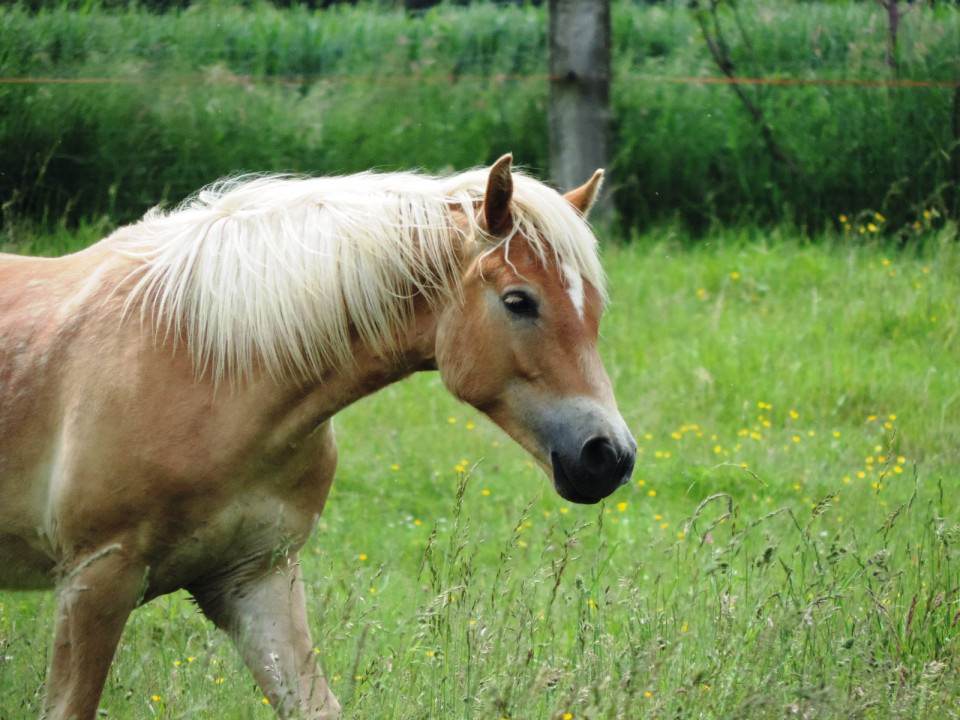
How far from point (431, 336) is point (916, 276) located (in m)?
5.55

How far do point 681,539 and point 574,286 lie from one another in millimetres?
1405

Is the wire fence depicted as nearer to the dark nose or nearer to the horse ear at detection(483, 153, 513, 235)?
the horse ear at detection(483, 153, 513, 235)

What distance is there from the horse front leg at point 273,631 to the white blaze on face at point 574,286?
1035mm

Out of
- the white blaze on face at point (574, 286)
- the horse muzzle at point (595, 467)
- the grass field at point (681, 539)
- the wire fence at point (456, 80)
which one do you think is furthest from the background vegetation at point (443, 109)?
the horse muzzle at point (595, 467)

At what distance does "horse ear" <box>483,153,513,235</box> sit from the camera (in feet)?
10.5

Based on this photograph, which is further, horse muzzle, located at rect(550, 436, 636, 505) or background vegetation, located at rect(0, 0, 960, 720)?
background vegetation, located at rect(0, 0, 960, 720)

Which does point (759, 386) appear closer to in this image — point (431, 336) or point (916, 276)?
point (916, 276)

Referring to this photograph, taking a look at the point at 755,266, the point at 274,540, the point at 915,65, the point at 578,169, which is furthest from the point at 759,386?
the point at 274,540

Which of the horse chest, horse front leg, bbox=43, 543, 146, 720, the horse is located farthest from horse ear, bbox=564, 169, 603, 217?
horse front leg, bbox=43, 543, 146, 720

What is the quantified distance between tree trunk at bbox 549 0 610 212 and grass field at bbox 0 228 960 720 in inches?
26.4

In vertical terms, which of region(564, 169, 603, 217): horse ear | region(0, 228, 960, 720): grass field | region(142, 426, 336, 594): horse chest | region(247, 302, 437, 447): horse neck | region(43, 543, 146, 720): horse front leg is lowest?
region(0, 228, 960, 720): grass field

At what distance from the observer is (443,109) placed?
9414mm

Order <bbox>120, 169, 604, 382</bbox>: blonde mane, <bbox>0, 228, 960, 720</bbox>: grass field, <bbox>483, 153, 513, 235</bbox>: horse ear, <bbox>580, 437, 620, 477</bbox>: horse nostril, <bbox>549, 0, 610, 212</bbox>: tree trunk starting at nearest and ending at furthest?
<bbox>580, 437, 620, 477</bbox>: horse nostril
<bbox>483, 153, 513, 235</bbox>: horse ear
<bbox>120, 169, 604, 382</bbox>: blonde mane
<bbox>0, 228, 960, 720</bbox>: grass field
<bbox>549, 0, 610, 212</bbox>: tree trunk

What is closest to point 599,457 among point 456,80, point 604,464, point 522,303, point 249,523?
point 604,464
